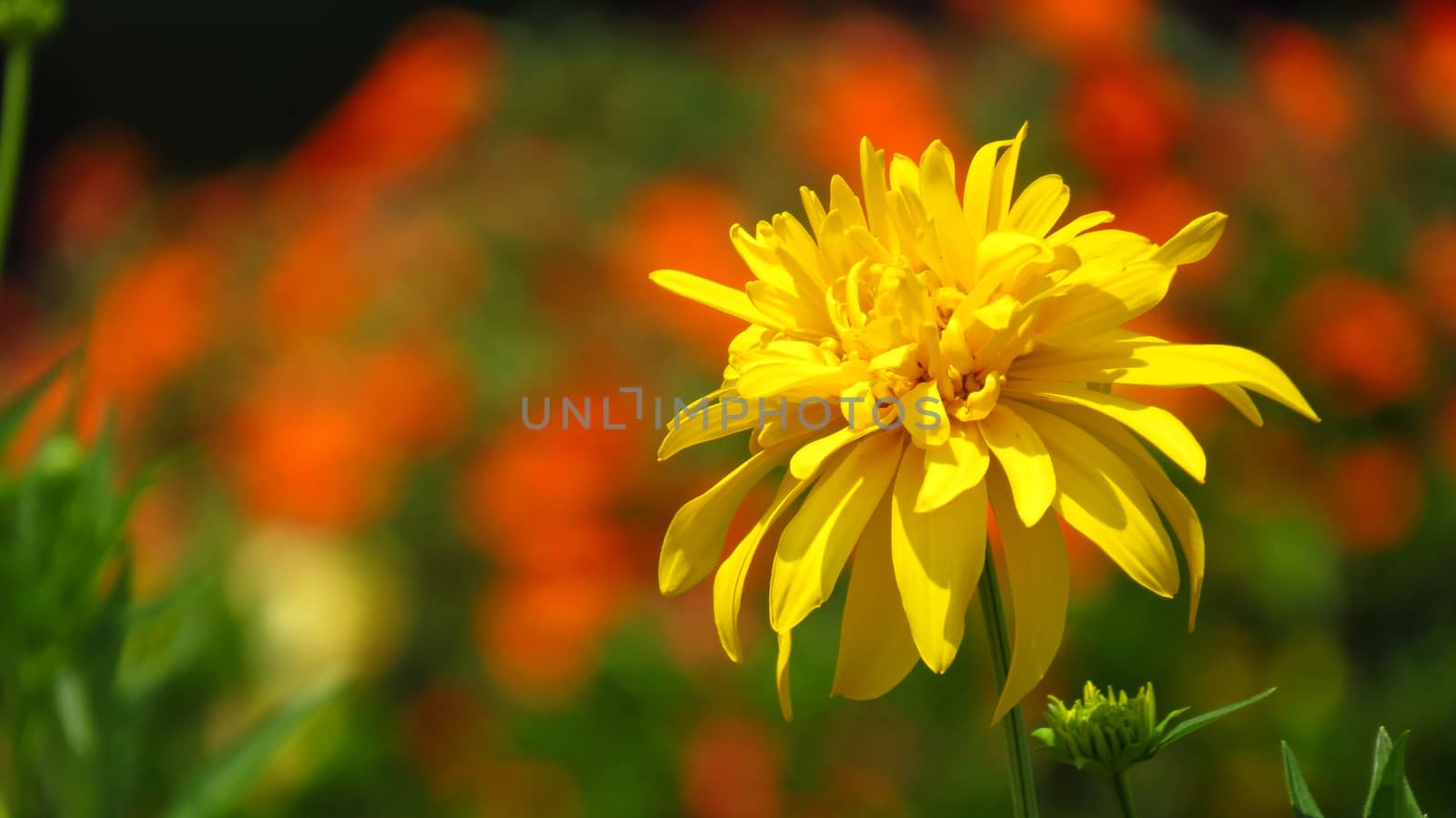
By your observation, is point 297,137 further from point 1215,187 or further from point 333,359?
point 1215,187

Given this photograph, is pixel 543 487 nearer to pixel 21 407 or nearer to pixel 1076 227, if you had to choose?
pixel 21 407

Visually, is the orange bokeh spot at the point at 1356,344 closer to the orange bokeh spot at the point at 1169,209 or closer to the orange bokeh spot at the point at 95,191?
the orange bokeh spot at the point at 1169,209

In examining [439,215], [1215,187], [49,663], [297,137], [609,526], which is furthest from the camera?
[297,137]

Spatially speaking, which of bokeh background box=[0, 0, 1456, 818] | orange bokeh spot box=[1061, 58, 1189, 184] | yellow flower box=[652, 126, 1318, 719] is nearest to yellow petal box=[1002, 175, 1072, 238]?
Answer: yellow flower box=[652, 126, 1318, 719]

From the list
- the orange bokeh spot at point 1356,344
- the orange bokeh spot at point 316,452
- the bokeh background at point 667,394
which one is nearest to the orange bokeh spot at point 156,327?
the bokeh background at point 667,394

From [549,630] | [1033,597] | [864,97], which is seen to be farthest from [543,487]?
[1033,597]

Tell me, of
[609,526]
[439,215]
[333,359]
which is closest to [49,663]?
[609,526]
